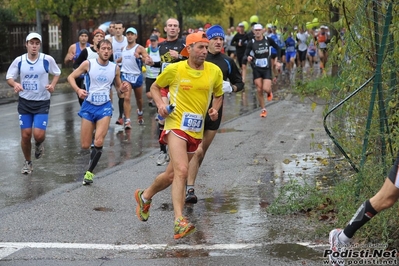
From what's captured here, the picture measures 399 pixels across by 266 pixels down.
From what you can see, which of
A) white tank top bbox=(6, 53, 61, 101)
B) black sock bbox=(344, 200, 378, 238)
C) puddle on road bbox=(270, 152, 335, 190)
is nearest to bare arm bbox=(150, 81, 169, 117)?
black sock bbox=(344, 200, 378, 238)

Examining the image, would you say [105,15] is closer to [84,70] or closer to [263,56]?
[263,56]

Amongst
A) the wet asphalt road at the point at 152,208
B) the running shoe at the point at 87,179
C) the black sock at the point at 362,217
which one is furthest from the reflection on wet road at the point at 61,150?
the black sock at the point at 362,217

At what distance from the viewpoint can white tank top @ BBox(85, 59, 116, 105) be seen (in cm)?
1092

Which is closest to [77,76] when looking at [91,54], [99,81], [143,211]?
[99,81]

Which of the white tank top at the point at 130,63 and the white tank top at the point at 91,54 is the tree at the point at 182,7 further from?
the white tank top at the point at 91,54

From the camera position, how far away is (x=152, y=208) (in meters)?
8.78

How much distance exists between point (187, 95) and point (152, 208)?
162cm

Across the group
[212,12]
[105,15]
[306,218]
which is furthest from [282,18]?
[105,15]

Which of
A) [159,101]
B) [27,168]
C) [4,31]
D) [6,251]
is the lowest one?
[4,31]

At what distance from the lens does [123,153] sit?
12.9 metres

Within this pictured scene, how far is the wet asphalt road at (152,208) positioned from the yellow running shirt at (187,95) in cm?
100

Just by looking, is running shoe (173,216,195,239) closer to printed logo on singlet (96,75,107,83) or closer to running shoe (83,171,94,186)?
running shoe (83,171,94,186)

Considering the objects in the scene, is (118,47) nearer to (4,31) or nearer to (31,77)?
(31,77)

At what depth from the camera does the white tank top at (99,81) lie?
1092cm
